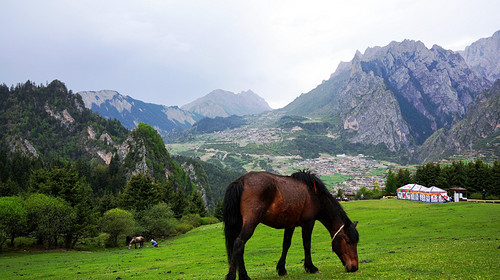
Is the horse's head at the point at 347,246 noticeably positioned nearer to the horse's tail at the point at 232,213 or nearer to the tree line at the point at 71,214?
the horse's tail at the point at 232,213

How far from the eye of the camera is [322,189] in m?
10.9

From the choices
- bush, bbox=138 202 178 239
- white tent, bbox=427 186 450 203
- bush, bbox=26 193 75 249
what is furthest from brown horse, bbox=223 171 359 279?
white tent, bbox=427 186 450 203

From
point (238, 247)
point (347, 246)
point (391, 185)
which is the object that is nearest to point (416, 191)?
point (391, 185)

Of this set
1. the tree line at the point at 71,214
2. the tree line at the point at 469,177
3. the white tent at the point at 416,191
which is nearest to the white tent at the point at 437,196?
the white tent at the point at 416,191

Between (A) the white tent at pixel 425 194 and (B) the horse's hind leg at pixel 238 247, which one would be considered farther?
(A) the white tent at pixel 425 194

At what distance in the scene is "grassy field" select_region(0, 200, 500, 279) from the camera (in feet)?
35.8

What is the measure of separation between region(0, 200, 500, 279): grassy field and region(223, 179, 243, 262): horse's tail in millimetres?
2611

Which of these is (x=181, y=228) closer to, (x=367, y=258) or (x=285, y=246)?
(x=367, y=258)

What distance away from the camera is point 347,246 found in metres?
11.0

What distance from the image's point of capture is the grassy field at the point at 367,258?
10.9m

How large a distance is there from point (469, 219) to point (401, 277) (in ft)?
106

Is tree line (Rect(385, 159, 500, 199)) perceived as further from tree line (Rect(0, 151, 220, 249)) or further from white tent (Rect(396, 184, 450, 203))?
tree line (Rect(0, 151, 220, 249))

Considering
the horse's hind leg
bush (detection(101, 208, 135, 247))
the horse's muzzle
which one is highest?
the horse's hind leg

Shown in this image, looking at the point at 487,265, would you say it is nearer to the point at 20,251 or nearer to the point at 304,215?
the point at 304,215
